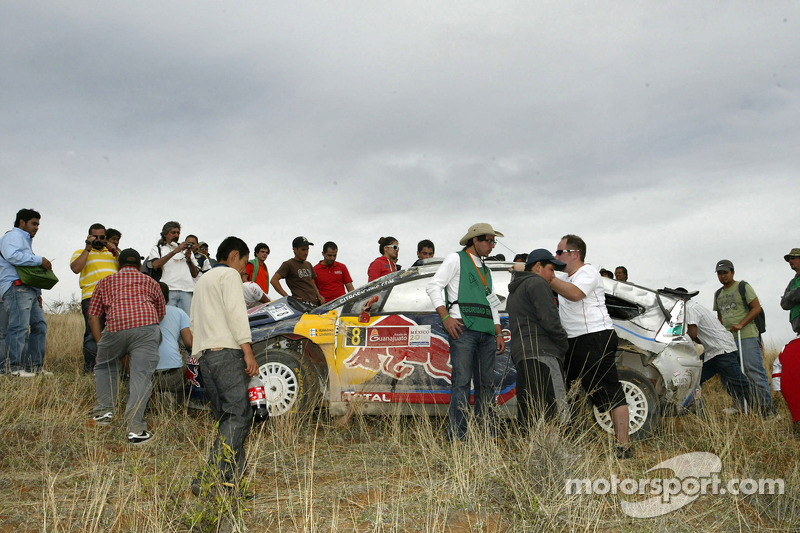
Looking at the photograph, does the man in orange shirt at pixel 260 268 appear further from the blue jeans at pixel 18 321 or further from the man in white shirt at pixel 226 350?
the man in white shirt at pixel 226 350

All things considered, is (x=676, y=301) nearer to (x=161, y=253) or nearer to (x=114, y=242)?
(x=161, y=253)

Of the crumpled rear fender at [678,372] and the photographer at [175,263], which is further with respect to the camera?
the photographer at [175,263]

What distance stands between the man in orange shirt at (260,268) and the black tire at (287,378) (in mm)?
3792

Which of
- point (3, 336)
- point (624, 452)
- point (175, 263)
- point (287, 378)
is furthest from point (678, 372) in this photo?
point (3, 336)

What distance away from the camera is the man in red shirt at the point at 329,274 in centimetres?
941

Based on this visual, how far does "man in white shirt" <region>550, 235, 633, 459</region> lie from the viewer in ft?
17.1

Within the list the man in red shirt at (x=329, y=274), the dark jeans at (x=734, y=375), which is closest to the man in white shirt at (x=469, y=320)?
the dark jeans at (x=734, y=375)

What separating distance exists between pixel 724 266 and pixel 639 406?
382 cm

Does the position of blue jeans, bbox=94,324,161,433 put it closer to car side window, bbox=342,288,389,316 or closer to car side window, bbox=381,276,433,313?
car side window, bbox=342,288,389,316

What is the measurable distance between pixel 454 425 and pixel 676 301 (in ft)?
8.51

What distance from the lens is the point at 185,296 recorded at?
8297 mm

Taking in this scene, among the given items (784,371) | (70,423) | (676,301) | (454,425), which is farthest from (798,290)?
(70,423)

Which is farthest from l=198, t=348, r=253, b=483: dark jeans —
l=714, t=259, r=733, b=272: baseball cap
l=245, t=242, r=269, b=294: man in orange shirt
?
l=714, t=259, r=733, b=272: baseball cap

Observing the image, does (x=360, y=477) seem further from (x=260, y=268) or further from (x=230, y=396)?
(x=260, y=268)
